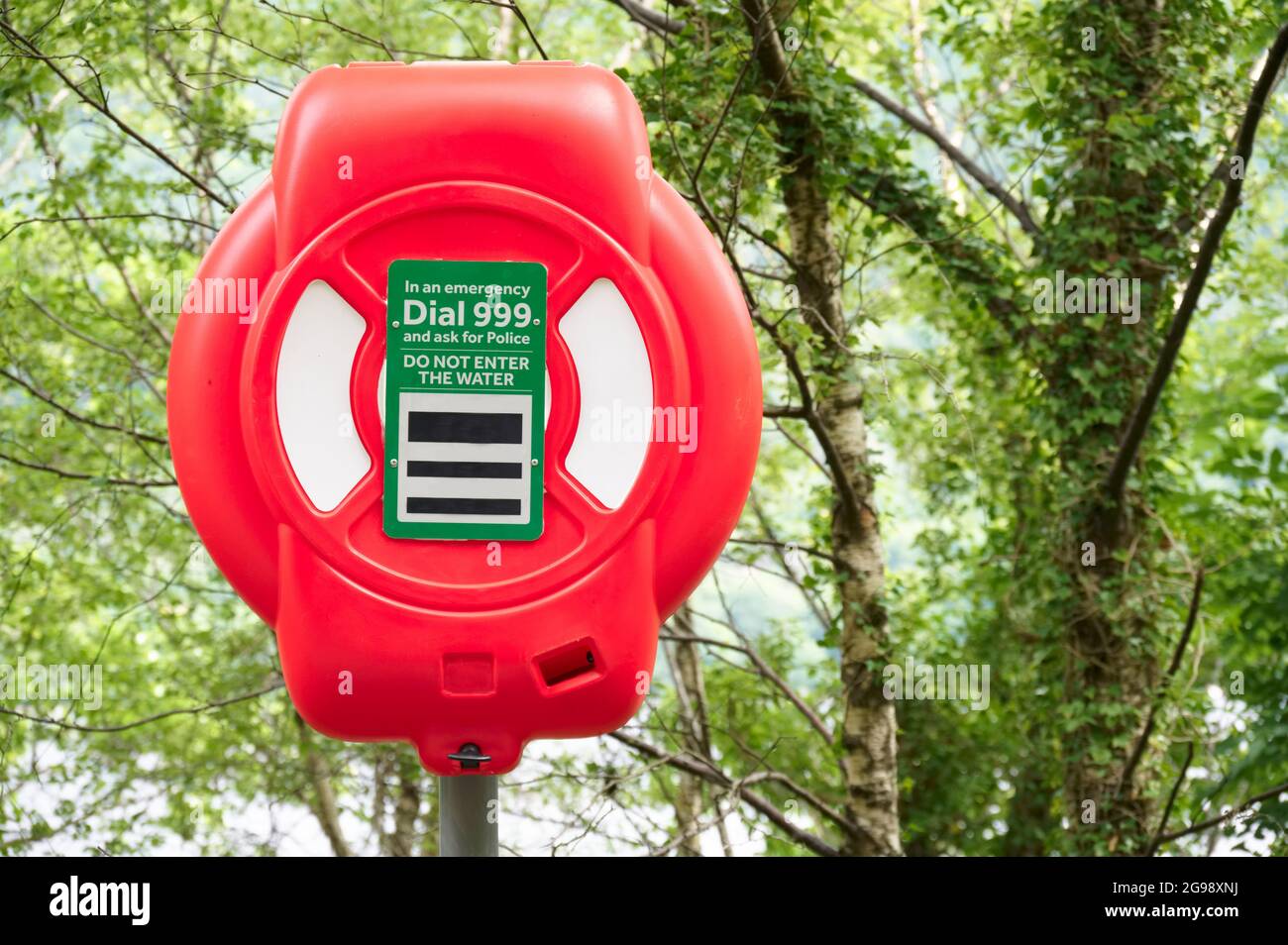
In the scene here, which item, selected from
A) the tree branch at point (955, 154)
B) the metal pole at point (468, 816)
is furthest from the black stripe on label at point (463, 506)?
the tree branch at point (955, 154)

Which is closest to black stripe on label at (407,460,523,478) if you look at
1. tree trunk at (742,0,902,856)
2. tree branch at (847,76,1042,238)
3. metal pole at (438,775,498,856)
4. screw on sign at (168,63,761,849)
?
screw on sign at (168,63,761,849)

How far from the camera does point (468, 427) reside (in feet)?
5.19

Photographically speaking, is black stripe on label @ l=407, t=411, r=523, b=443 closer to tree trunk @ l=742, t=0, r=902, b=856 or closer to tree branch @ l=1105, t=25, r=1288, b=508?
tree branch @ l=1105, t=25, r=1288, b=508

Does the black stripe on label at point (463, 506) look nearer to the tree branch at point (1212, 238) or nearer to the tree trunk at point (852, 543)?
the tree branch at point (1212, 238)

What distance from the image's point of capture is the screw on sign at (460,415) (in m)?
1.57

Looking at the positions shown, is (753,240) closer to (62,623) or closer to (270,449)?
(270,449)

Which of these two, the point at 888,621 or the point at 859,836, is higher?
the point at 888,621

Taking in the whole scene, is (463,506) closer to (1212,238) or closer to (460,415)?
(460,415)

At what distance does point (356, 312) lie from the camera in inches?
Result: 62.6

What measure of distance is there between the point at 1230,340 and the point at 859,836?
7.05 metres

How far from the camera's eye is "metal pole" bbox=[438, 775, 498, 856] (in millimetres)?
1656

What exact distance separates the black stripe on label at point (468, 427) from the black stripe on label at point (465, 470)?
0.03 m

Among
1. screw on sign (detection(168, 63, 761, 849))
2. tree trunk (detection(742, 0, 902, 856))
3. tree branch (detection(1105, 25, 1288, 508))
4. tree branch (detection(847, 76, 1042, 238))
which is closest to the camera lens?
screw on sign (detection(168, 63, 761, 849))
